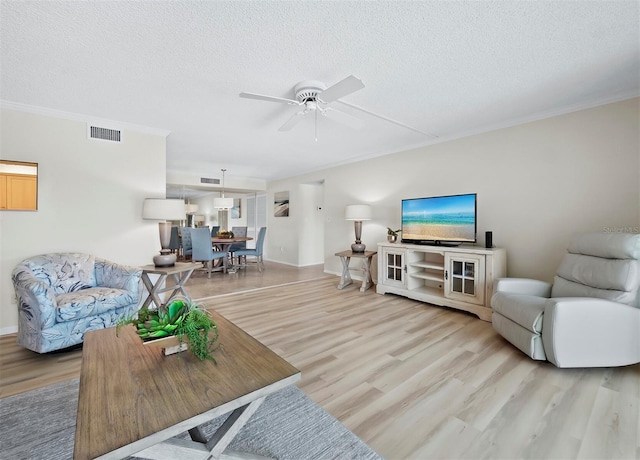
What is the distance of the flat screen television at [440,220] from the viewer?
354 centimetres

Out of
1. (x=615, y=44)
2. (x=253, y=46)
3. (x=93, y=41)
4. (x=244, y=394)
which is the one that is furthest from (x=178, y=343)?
(x=615, y=44)

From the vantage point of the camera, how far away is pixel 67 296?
8.19 ft

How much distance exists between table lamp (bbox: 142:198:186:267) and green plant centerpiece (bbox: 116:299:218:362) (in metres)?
1.91

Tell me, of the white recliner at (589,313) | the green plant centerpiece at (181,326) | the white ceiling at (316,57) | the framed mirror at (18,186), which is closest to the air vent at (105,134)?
the white ceiling at (316,57)

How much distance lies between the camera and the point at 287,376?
1199 millimetres

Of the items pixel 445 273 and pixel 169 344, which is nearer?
pixel 169 344

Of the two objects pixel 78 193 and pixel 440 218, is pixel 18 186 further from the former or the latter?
pixel 440 218

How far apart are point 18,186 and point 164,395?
129 inches

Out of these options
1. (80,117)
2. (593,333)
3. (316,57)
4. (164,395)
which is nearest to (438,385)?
(593,333)

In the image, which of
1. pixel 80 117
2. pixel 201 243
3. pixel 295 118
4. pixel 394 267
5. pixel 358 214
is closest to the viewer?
pixel 295 118

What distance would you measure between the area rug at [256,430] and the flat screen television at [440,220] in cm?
286

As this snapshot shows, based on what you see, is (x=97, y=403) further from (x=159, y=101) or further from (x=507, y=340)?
(x=507, y=340)

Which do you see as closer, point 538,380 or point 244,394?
point 244,394

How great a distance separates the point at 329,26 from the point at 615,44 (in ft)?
6.77
